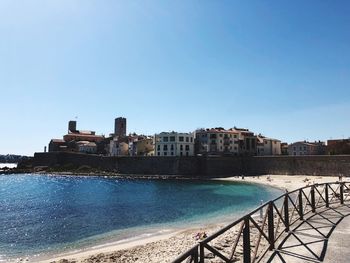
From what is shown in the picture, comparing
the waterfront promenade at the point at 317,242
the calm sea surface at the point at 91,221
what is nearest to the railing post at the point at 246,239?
the waterfront promenade at the point at 317,242

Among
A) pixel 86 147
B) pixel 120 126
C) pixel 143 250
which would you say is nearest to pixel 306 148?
pixel 86 147

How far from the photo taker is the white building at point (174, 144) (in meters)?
104

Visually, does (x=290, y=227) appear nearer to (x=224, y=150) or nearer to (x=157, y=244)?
(x=157, y=244)

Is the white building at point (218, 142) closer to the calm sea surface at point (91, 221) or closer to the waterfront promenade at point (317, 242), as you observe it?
the calm sea surface at point (91, 221)

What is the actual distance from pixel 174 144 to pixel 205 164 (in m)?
16.3

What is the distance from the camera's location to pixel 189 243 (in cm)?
1858

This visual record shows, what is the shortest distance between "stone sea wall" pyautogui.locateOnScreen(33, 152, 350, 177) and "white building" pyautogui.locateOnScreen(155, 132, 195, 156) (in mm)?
9255

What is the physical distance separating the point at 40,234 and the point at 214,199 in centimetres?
2482

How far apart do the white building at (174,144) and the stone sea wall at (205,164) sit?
926cm

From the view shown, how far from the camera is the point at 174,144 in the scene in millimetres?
103625

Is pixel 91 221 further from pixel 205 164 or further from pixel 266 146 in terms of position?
pixel 266 146

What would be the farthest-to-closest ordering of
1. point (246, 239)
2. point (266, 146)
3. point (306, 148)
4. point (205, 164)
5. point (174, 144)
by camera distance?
point (266, 146) → point (306, 148) → point (174, 144) → point (205, 164) → point (246, 239)

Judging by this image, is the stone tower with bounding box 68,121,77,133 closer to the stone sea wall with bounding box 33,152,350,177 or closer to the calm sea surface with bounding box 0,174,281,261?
the stone sea wall with bounding box 33,152,350,177

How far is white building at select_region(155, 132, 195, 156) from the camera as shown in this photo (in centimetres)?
10369
